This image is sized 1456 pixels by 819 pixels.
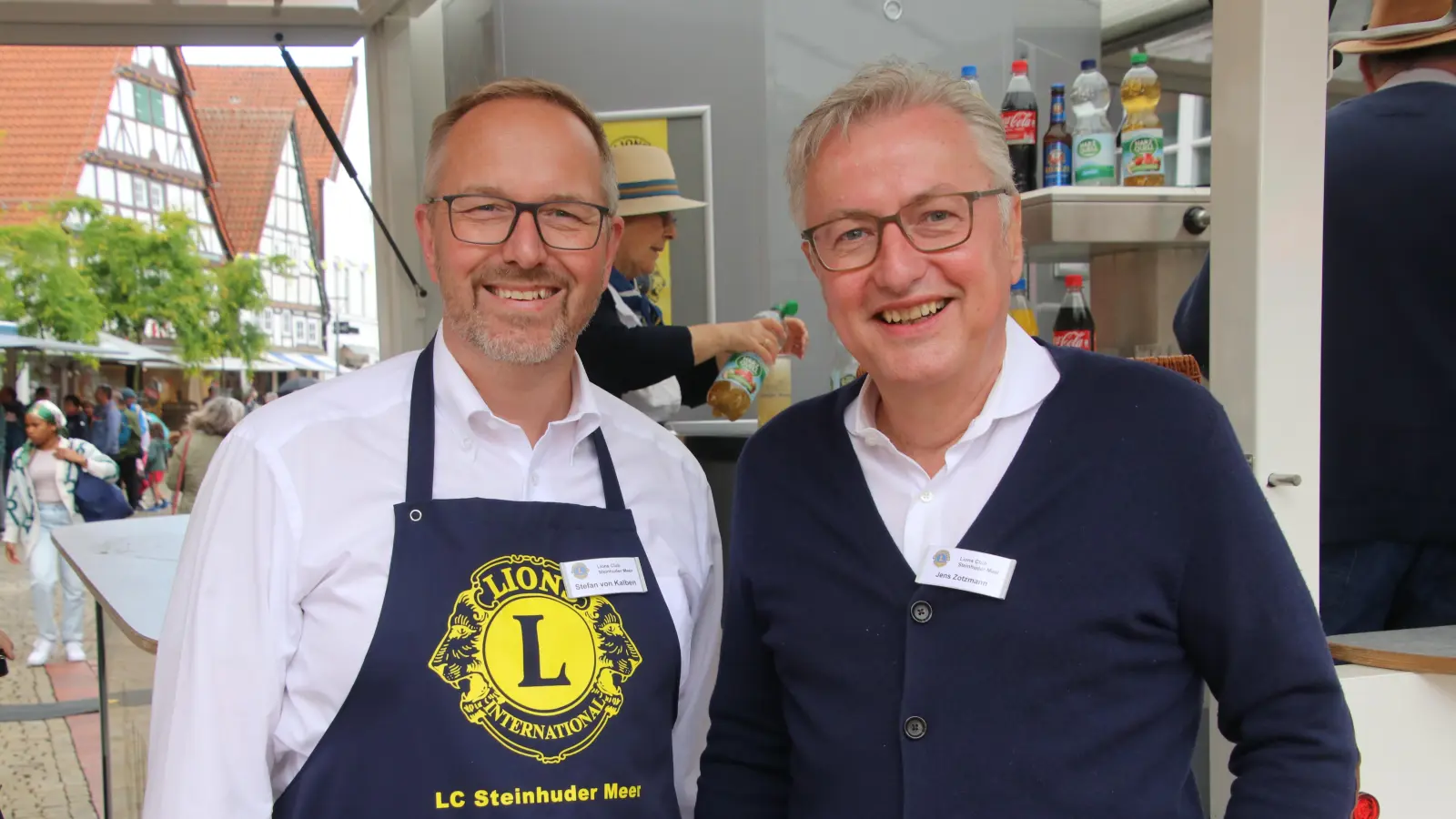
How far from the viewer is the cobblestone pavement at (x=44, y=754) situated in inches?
169

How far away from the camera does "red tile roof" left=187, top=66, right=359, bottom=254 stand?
4973mm

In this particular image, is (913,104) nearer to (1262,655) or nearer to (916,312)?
(916,312)

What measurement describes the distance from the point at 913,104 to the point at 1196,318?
102cm

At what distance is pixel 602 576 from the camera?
60.7 inches

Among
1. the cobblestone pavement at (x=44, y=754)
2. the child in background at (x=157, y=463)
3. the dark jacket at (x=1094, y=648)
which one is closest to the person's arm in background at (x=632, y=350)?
the dark jacket at (x=1094, y=648)

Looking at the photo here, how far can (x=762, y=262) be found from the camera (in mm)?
4711

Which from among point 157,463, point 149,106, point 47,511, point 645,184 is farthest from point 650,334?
point 149,106

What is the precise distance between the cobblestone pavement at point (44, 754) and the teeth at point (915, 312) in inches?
167

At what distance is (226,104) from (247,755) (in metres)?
11.2

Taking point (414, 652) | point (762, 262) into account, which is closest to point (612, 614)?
point (414, 652)

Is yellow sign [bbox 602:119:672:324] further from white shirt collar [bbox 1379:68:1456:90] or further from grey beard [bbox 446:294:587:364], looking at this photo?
grey beard [bbox 446:294:587:364]

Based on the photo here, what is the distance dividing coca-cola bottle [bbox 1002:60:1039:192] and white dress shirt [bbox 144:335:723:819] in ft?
4.12

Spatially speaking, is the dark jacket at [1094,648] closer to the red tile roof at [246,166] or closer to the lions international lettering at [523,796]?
the lions international lettering at [523,796]

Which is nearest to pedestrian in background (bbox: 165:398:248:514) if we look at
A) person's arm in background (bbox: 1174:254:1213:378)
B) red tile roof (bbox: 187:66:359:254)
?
red tile roof (bbox: 187:66:359:254)
